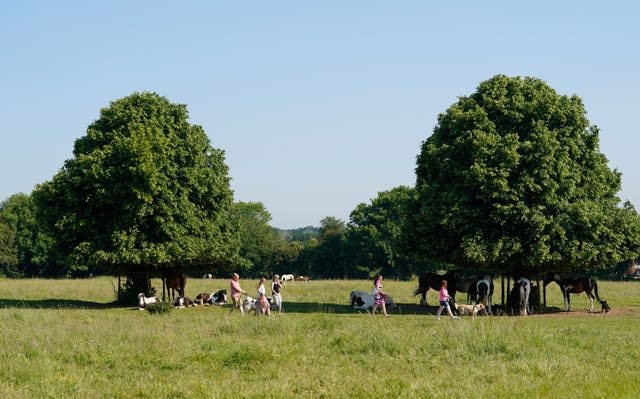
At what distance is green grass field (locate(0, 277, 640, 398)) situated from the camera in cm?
1406

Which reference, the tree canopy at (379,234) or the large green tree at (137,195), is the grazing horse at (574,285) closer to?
the large green tree at (137,195)

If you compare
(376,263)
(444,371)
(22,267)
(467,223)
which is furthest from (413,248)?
(22,267)

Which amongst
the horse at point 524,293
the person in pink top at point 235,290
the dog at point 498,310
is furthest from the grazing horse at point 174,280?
the horse at point 524,293

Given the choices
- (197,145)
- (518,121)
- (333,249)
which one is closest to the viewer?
(518,121)

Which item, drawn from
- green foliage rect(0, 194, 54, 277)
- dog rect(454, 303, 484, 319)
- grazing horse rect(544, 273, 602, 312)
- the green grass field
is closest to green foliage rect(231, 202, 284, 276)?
green foliage rect(0, 194, 54, 277)

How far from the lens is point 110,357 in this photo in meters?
17.3

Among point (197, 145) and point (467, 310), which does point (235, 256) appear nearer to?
point (197, 145)

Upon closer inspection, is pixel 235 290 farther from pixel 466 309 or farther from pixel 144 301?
pixel 466 309

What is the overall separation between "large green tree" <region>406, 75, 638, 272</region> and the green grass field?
9065 mm

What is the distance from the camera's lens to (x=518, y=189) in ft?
104

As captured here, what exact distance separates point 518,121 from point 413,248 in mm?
7733

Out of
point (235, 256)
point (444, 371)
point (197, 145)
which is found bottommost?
point (444, 371)

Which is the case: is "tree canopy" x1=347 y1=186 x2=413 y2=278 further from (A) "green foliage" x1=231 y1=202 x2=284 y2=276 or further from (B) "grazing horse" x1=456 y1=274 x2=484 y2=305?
(B) "grazing horse" x1=456 y1=274 x2=484 y2=305

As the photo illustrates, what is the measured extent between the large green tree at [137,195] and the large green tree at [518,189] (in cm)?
1066
